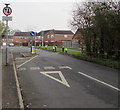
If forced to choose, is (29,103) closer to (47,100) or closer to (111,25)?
(47,100)

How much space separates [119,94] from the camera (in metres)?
6.83

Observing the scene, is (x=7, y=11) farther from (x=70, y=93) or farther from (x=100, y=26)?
(x=70, y=93)

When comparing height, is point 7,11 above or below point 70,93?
above

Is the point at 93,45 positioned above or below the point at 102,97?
above

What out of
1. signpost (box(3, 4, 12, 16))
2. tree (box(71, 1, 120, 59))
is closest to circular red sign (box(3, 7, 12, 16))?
signpost (box(3, 4, 12, 16))

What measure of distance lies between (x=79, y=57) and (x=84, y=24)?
3.40 m

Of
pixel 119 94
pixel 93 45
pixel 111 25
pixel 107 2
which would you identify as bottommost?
pixel 119 94

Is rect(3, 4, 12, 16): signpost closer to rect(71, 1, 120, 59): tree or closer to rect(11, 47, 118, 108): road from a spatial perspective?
rect(11, 47, 118, 108): road

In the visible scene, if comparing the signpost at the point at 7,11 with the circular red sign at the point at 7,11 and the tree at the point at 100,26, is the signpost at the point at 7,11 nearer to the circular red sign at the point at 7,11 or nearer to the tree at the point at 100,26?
the circular red sign at the point at 7,11

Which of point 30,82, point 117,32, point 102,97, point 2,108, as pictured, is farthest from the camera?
point 117,32

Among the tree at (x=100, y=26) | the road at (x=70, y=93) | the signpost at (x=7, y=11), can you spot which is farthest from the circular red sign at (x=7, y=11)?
the tree at (x=100, y=26)

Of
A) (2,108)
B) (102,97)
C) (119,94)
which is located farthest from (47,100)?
(119,94)

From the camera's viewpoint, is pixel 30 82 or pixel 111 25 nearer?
pixel 30 82

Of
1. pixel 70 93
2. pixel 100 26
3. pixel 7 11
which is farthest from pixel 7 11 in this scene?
pixel 70 93
